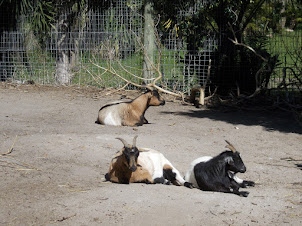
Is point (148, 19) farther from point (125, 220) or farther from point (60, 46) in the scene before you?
point (125, 220)

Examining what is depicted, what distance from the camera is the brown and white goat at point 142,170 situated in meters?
5.62

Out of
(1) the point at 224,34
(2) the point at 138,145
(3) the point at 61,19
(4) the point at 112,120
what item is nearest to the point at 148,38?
(1) the point at 224,34

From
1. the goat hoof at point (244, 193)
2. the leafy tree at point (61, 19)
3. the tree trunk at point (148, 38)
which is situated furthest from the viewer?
the leafy tree at point (61, 19)

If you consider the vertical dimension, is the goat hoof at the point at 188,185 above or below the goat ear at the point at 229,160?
below

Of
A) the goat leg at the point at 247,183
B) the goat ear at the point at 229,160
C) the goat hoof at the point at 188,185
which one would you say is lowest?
the goat hoof at the point at 188,185

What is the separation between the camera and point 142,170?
5.76 m

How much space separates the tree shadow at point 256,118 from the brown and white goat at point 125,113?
1.28m

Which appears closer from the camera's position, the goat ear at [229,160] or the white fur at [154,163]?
the goat ear at [229,160]

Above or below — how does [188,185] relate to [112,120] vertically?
below

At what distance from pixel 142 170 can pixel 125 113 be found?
350 cm

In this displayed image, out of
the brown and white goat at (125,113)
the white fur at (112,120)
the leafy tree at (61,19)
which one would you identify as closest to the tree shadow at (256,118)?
the brown and white goat at (125,113)

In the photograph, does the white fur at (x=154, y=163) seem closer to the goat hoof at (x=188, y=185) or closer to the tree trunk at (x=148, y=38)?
the goat hoof at (x=188, y=185)

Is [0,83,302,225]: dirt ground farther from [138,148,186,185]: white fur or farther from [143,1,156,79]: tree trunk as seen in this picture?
[143,1,156,79]: tree trunk

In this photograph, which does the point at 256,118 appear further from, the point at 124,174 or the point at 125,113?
the point at 124,174
